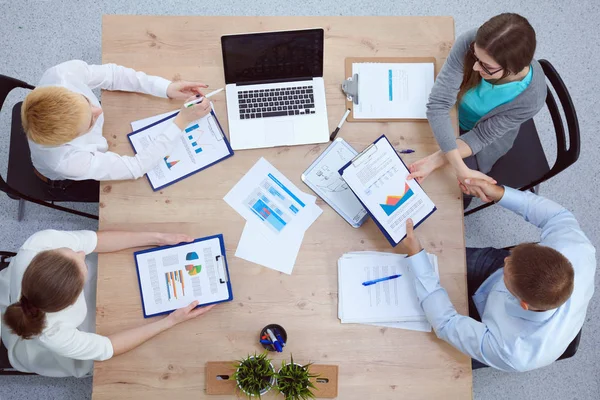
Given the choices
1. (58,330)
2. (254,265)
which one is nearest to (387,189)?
(254,265)

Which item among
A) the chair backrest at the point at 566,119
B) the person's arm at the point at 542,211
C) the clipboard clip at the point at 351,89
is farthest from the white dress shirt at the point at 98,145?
the chair backrest at the point at 566,119

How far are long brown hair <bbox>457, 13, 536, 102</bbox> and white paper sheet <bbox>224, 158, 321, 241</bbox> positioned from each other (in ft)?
2.40

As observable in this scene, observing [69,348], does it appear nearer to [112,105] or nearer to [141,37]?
[112,105]

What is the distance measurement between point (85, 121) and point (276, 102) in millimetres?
621

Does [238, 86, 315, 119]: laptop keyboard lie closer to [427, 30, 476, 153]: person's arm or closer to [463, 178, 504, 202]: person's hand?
[427, 30, 476, 153]: person's arm

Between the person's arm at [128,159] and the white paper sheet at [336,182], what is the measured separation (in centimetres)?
43

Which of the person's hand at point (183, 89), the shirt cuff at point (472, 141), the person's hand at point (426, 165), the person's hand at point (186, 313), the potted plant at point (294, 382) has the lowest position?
the potted plant at point (294, 382)

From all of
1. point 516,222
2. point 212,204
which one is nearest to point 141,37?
point 212,204

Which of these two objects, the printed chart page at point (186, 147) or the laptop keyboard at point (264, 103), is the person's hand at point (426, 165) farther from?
the printed chart page at point (186, 147)

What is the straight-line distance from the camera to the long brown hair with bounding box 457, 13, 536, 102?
57.9 inches

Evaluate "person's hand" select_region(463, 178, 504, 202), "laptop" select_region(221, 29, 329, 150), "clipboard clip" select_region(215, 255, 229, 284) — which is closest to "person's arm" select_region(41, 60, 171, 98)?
"laptop" select_region(221, 29, 329, 150)

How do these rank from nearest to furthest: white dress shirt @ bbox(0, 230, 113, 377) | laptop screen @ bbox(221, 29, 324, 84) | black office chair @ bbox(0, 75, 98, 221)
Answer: white dress shirt @ bbox(0, 230, 113, 377) < laptop screen @ bbox(221, 29, 324, 84) < black office chair @ bbox(0, 75, 98, 221)

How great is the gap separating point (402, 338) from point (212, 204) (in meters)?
0.76

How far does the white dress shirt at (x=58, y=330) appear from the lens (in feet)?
4.94
